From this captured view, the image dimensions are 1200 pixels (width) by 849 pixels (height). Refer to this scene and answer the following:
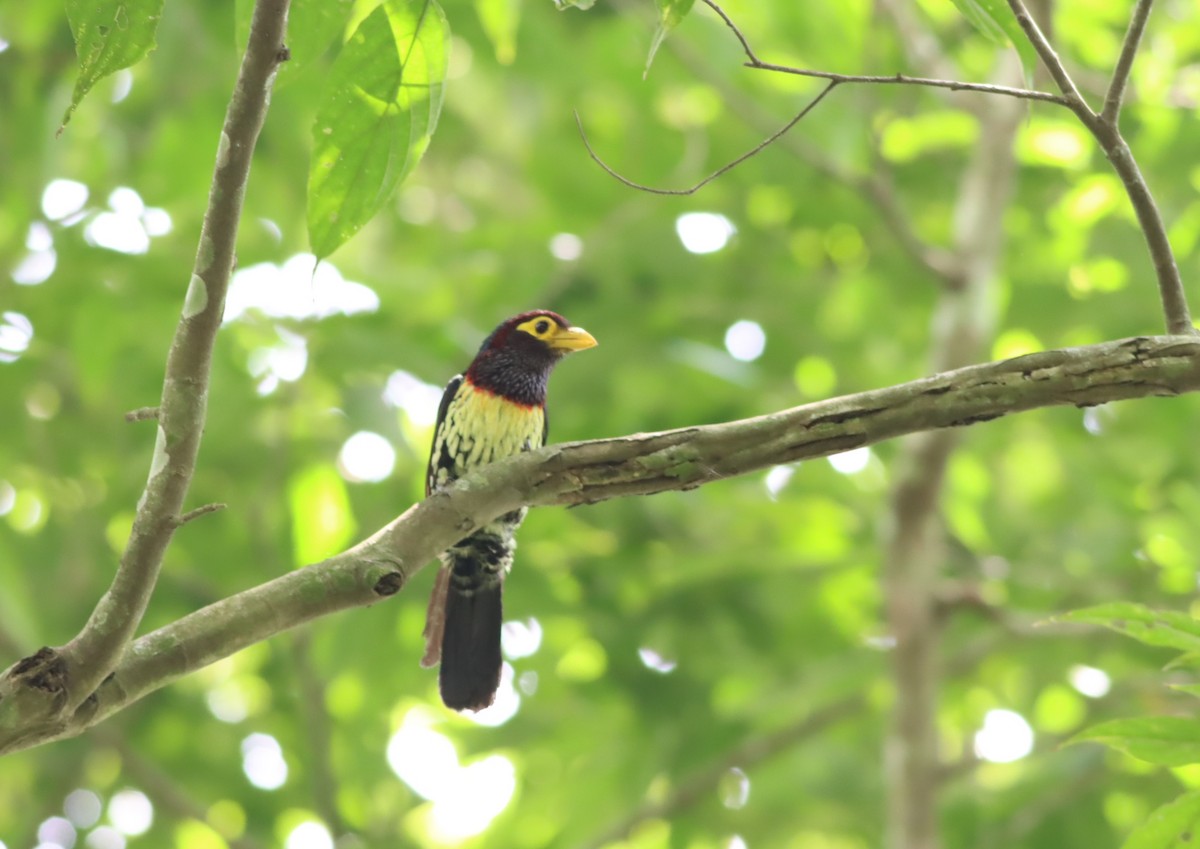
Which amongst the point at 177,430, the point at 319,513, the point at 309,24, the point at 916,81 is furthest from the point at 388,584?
the point at 319,513

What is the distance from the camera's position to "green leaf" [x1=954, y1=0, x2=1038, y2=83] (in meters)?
2.37

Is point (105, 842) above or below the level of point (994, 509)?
below

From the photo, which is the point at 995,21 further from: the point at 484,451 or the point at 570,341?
the point at 570,341

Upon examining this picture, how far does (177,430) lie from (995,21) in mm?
1762

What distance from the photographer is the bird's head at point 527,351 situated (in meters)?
5.58

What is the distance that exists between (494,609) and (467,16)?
312 centimetres

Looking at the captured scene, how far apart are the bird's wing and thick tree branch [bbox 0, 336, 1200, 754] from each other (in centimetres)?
249

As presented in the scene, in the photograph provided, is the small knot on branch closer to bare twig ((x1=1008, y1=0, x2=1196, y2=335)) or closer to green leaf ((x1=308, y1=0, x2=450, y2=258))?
green leaf ((x1=308, y1=0, x2=450, y2=258))

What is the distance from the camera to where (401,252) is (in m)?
9.04

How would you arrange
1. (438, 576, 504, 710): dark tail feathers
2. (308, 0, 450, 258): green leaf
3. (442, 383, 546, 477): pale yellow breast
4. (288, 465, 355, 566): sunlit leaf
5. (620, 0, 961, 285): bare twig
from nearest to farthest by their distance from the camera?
1. (308, 0, 450, 258): green leaf
2. (438, 576, 504, 710): dark tail feathers
3. (442, 383, 546, 477): pale yellow breast
4. (620, 0, 961, 285): bare twig
5. (288, 465, 355, 566): sunlit leaf

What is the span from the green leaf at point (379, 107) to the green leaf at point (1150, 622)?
161 centimetres

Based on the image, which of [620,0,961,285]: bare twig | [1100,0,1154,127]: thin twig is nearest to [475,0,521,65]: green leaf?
[620,0,961,285]: bare twig

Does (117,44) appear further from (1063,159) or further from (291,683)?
(1063,159)

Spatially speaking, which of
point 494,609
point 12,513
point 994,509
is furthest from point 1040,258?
point 12,513
